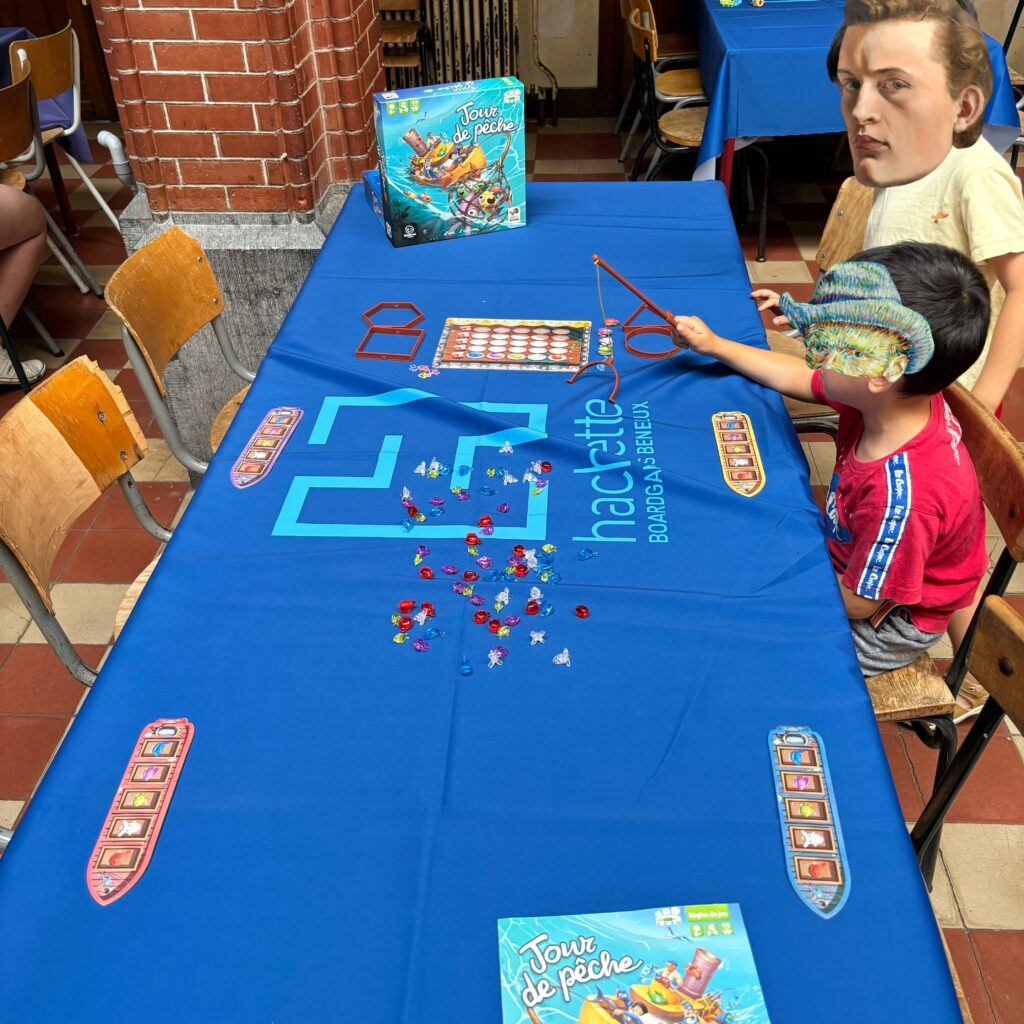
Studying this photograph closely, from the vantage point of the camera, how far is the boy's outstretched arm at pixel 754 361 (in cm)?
177

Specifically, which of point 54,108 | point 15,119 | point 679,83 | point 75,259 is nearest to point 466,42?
point 679,83

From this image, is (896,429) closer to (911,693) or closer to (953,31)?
(911,693)

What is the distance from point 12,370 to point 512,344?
239 centimetres

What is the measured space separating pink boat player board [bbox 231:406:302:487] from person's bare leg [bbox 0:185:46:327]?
6.51ft

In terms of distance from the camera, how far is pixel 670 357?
1.88 metres

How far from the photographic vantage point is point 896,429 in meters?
1.48

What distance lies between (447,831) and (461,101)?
169 centimetres

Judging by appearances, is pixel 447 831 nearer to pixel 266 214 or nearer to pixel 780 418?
pixel 780 418

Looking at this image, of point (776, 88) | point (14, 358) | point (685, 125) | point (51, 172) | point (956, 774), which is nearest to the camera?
point (956, 774)

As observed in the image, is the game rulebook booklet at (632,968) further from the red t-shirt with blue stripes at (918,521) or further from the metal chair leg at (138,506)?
the metal chair leg at (138,506)

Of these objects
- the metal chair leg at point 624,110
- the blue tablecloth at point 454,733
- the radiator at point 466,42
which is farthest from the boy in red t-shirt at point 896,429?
the radiator at point 466,42

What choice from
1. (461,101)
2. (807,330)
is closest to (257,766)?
(807,330)

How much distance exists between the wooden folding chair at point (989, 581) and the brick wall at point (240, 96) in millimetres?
1992

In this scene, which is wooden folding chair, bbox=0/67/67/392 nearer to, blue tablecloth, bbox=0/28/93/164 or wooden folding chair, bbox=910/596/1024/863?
blue tablecloth, bbox=0/28/93/164
